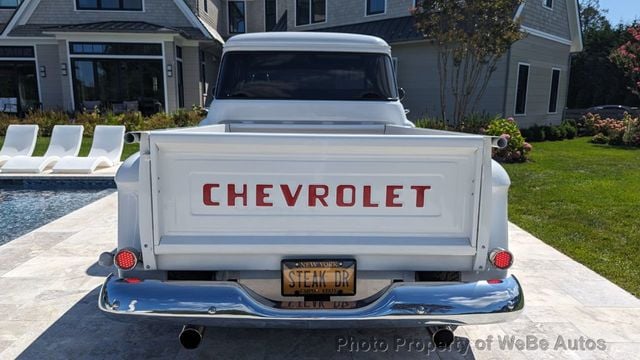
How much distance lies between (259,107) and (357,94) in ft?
3.30

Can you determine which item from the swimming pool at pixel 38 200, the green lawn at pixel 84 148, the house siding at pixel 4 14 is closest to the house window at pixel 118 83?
the green lawn at pixel 84 148

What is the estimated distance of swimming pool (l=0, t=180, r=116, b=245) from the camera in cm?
614

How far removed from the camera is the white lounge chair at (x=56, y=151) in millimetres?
8836

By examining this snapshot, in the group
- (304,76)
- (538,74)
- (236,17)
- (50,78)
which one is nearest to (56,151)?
(304,76)

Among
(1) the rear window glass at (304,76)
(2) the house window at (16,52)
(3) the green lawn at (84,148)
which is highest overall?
(2) the house window at (16,52)

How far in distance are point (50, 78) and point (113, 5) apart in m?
3.95

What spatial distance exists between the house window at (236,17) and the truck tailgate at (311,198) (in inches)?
1003

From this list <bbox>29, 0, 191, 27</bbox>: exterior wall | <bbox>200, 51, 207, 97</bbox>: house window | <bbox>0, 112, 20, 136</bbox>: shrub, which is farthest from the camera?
<bbox>200, 51, 207, 97</bbox>: house window

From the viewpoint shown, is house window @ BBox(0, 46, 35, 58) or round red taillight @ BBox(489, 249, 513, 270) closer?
round red taillight @ BBox(489, 249, 513, 270)

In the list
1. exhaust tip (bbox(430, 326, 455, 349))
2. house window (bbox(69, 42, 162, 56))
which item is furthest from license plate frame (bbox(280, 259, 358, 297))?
house window (bbox(69, 42, 162, 56))

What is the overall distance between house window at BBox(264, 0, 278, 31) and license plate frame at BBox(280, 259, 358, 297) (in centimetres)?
2512

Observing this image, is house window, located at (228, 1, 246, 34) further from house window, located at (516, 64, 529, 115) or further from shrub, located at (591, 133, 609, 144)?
shrub, located at (591, 133, 609, 144)

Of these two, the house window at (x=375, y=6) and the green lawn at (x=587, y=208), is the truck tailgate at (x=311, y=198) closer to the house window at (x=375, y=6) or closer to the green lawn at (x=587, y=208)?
the green lawn at (x=587, y=208)

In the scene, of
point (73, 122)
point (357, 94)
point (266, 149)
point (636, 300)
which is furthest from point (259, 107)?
point (73, 122)
